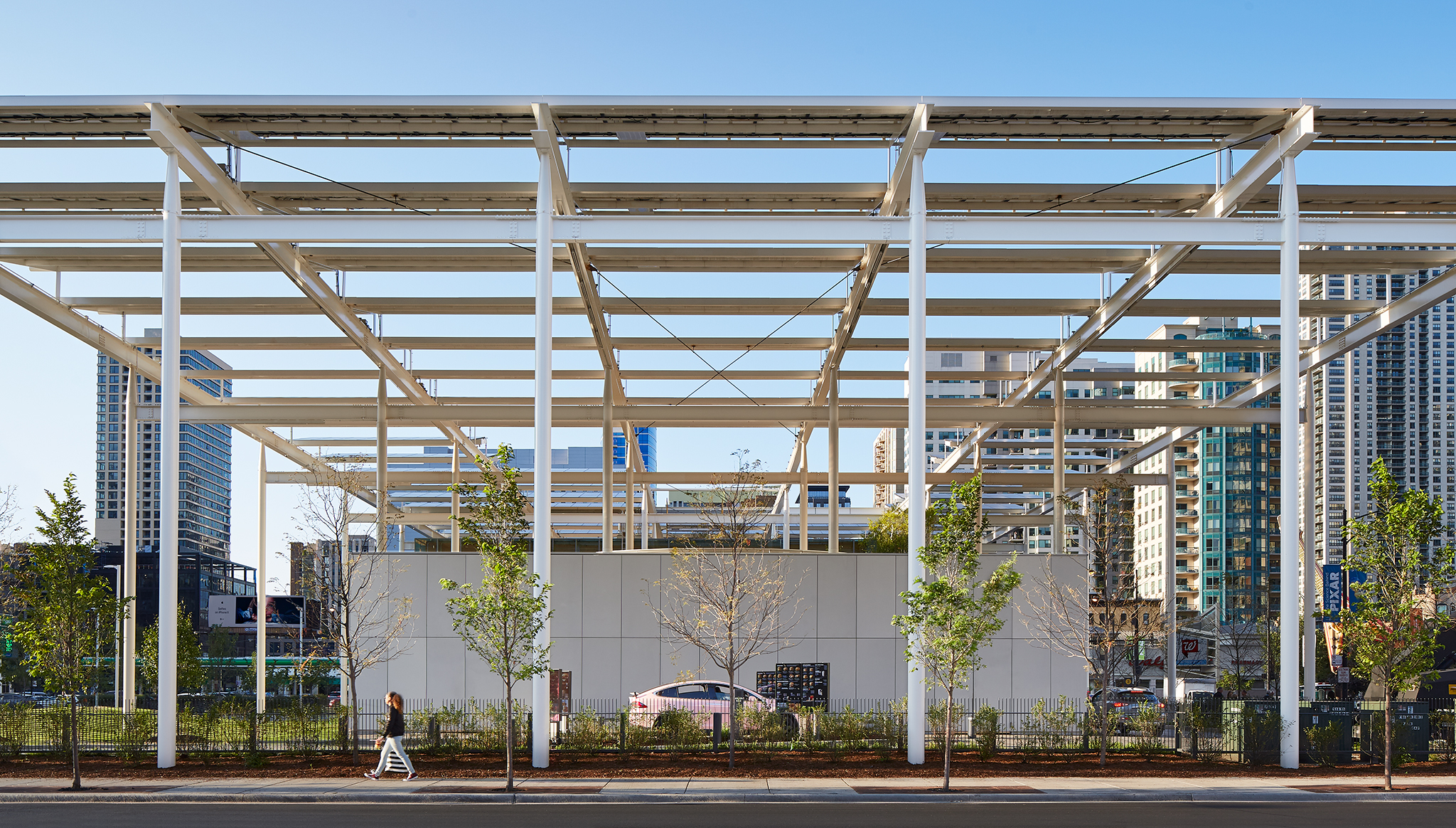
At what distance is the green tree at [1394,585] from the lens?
842 inches

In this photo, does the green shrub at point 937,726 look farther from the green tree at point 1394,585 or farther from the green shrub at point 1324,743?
the green tree at point 1394,585

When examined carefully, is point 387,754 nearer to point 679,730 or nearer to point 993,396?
point 679,730

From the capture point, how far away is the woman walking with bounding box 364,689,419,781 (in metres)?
20.5

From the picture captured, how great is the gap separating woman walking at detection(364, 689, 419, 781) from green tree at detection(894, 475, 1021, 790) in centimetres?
890

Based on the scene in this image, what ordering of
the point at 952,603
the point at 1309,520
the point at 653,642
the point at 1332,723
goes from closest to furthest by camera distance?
the point at 952,603 < the point at 1332,723 < the point at 653,642 < the point at 1309,520

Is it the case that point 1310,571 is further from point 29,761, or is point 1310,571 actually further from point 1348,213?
point 29,761

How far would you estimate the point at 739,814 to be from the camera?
16766 mm

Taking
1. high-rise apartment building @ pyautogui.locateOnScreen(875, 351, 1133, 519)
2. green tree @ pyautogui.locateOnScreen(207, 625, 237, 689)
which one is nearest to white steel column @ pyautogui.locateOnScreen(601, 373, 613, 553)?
high-rise apartment building @ pyautogui.locateOnScreen(875, 351, 1133, 519)

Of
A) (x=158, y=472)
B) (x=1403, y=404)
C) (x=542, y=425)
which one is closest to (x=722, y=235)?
(x=542, y=425)

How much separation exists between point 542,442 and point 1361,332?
78.5 ft

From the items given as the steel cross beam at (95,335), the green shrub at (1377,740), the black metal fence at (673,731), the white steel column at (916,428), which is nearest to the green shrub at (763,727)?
the black metal fence at (673,731)

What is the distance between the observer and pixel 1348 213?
93.5ft

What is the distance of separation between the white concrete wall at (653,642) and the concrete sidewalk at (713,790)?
9819 millimetres

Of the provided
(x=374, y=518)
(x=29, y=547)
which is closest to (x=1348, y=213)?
(x=29, y=547)
